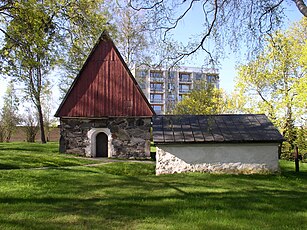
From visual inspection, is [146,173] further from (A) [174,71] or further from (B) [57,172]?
(A) [174,71]

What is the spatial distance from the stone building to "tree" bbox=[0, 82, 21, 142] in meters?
17.5

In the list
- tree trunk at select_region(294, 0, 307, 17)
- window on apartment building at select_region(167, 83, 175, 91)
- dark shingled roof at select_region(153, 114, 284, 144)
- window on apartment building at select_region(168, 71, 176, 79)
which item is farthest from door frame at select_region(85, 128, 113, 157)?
tree trunk at select_region(294, 0, 307, 17)

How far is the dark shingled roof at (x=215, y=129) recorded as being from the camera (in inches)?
465

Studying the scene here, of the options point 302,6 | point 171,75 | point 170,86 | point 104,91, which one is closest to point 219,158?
point 170,86

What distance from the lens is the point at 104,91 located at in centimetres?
1786

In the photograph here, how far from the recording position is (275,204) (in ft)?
23.3

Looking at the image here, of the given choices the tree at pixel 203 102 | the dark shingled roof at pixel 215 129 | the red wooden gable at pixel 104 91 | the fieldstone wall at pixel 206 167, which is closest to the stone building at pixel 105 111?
the red wooden gable at pixel 104 91

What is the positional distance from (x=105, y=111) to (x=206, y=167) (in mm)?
7827

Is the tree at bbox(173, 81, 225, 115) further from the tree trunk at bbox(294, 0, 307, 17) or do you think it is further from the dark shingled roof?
the tree trunk at bbox(294, 0, 307, 17)

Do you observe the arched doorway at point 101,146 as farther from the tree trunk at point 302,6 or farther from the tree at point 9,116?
the tree at point 9,116

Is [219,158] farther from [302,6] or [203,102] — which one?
[203,102]

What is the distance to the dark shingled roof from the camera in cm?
1181

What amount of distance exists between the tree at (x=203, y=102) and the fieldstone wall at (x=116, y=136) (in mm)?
13678

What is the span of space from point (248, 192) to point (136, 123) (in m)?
9.91
